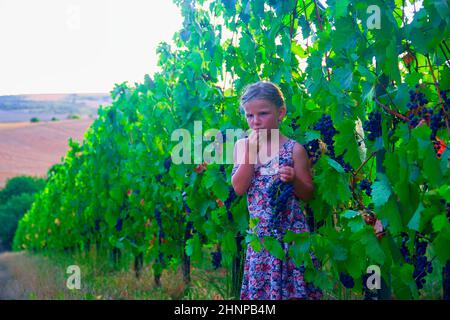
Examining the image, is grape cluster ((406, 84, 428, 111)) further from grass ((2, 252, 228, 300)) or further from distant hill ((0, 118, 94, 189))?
distant hill ((0, 118, 94, 189))

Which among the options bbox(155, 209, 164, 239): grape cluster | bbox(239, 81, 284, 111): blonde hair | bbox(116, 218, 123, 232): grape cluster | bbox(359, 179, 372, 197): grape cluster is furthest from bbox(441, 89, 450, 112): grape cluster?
bbox(116, 218, 123, 232): grape cluster

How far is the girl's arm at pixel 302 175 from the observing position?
294cm

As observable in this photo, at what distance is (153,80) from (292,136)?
383 centimetres

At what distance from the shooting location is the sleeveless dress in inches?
118

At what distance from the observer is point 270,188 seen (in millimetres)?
3021

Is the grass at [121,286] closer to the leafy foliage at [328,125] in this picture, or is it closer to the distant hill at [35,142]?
the leafy foliage at [328,125]

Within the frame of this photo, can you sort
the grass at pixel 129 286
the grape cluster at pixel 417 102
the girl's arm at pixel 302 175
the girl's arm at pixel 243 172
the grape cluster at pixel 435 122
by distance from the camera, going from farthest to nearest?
the grass at pixel 129 286 → the girl's arm at pixel 243 172 → the girl's arm at pixel 302 175 → the grape cluster at pixel 417 102 → the grape cluster at pixel 435 122

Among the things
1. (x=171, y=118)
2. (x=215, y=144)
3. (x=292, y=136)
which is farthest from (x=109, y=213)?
(x=292, y=136)

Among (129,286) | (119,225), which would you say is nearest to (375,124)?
(129,286)

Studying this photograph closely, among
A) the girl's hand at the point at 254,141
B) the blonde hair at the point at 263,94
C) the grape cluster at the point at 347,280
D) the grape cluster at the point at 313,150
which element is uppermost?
the blonde hair at the point at 263,94

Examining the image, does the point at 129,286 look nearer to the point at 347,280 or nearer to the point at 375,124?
the point at 347,280

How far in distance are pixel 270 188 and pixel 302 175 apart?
0.18 metres

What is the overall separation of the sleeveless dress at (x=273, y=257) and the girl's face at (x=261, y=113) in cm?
16

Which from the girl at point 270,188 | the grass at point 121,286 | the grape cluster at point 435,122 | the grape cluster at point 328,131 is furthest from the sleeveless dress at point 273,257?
the grass at point 121,286
